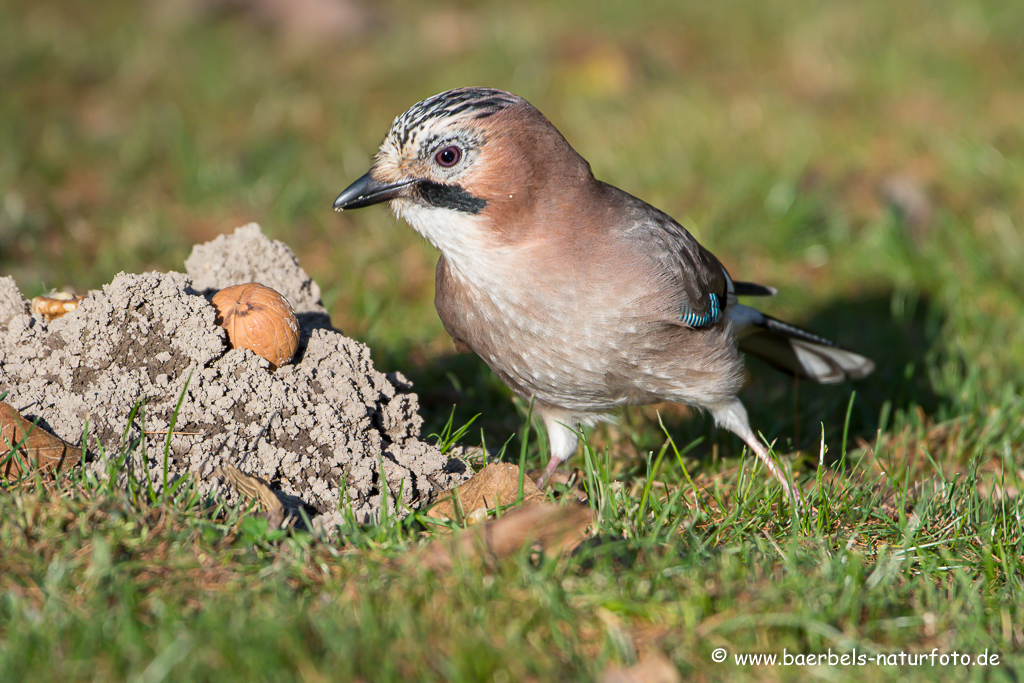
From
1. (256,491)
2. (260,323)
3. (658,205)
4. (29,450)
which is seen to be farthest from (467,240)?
(658,205)

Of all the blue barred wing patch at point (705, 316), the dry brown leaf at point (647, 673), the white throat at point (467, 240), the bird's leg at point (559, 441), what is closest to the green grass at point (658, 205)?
the dry brown leaf at point (647, 673)

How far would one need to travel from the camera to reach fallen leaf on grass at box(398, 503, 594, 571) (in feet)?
8.66

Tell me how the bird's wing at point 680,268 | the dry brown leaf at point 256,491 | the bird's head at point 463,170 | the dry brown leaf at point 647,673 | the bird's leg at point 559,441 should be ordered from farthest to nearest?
the bird's leg at point 559,441, the bird's wing at point 680,268, the bird's head at point 463,170, the dry brown leaf at point 256,491, the dry brown leaf at point 647,673

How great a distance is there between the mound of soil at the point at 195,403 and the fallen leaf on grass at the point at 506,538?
1.49 feet

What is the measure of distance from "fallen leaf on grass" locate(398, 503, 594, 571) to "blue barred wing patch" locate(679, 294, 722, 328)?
1.20 metres

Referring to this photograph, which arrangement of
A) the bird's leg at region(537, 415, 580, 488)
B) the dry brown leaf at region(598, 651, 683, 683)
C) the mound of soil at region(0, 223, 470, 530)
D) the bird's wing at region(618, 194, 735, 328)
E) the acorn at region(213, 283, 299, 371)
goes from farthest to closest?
the bird's leg at region(537, 415, 580, 488) < the bird's wing at region(618, 194, 735, 328) < the acorn at region(213, 283, 299, 371) < the mound of soil at region(0, 223, 470, 530) < the dry brown leaf at region(598, 651, 683, 683)

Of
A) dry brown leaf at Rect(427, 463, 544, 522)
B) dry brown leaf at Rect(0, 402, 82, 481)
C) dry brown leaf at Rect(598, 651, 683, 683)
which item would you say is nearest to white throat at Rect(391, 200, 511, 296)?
dry brown leaf at Rect(427, 463, 544, 522)

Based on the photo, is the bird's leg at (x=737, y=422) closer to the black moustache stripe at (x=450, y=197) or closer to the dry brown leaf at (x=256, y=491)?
the black moustache stripe at (x=450, y=197)

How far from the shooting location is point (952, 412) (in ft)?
15.5

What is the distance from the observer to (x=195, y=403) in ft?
10.5

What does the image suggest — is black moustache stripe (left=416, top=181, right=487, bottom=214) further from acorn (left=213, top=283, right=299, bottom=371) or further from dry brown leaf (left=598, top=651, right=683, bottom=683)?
dry brown leaf (left=598, top=651, right=683, bottom=683)

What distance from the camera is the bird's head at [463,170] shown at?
341 cm

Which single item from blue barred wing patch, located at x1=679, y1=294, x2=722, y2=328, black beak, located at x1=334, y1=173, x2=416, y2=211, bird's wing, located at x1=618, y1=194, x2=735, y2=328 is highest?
black beak, located at x1=334, y1=173, x2=416, y2=211

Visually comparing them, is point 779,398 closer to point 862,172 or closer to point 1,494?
point 862,172
